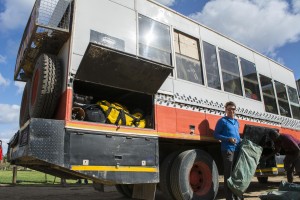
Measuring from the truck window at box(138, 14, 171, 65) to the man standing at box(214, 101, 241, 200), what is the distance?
Answer: 1500mm

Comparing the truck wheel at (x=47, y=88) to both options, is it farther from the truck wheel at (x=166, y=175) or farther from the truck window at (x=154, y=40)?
the truck wheel at (x=166, y=175)

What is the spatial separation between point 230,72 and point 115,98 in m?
2.66

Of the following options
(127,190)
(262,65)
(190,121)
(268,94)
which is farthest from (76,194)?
(262,65)

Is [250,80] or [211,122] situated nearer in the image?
[211,122]

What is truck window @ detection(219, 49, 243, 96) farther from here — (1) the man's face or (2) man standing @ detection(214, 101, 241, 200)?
(2) man standing @ detection(214, 101, 241, 200)

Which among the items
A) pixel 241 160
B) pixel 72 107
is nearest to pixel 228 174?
pixel 241 160

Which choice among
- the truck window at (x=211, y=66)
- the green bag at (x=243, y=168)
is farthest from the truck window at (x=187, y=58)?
the green bag at (x=243, y=168)

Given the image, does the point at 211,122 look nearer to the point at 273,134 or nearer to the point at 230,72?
the point at 230,72

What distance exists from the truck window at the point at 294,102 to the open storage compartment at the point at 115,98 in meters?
5.47

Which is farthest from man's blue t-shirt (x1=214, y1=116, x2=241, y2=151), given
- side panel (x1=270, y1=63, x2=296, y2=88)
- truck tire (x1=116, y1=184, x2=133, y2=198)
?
side panel (x1=270, y1=63, x2=296, y2=88)

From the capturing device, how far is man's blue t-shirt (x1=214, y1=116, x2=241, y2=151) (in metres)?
5.44

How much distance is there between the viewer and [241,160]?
5.39 m

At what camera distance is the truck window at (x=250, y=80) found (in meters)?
6.99

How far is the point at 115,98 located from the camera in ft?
18.0
